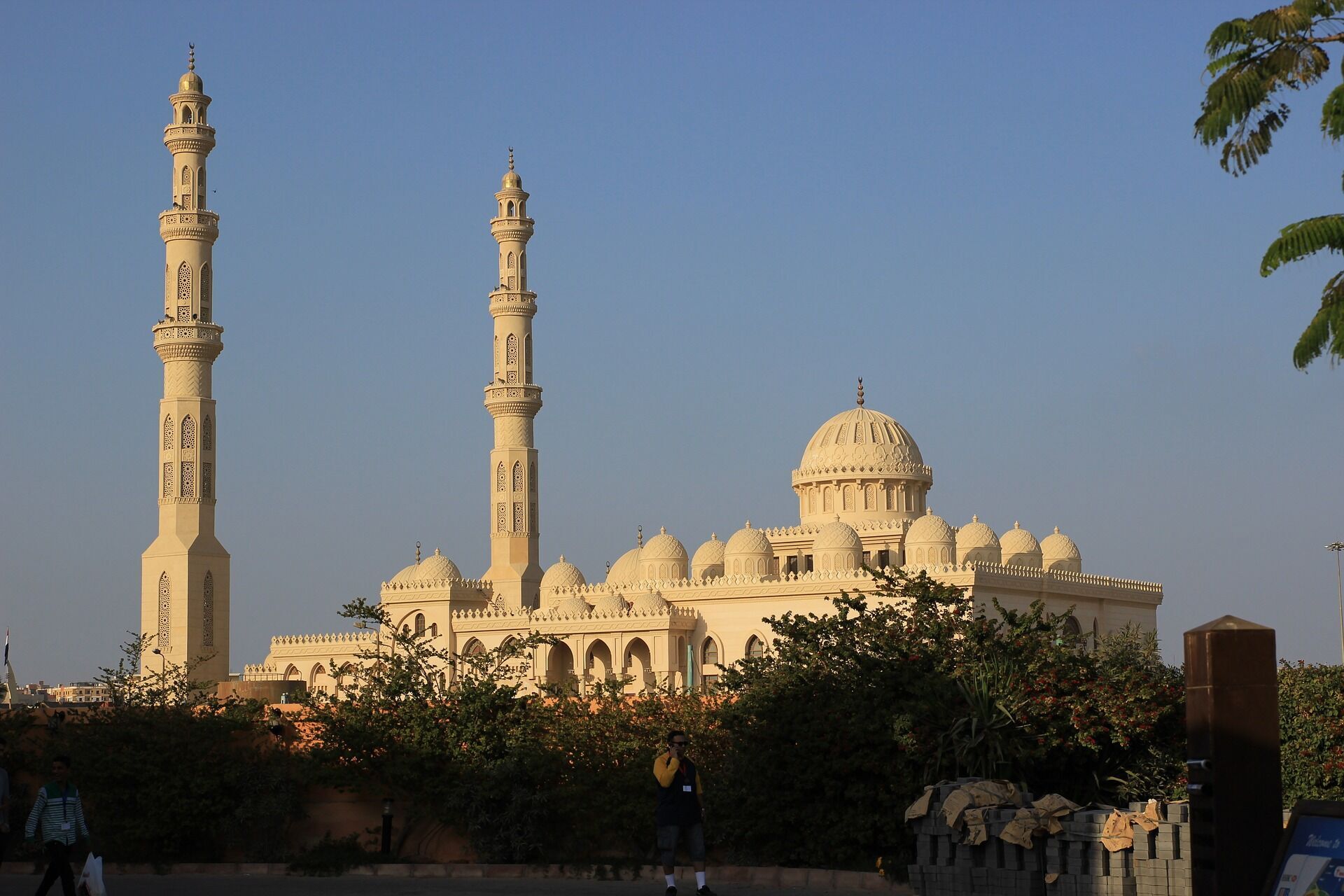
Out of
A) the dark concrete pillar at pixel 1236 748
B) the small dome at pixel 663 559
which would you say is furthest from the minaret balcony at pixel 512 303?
the dark concrete pillar at pixel 1236 748

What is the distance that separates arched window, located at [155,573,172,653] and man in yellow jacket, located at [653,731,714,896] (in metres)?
31.5

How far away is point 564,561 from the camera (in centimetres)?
4888

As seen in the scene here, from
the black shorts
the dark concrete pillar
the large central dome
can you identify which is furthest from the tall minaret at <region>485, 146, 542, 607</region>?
the dark concrete pillar

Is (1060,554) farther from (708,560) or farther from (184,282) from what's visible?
(184,282)

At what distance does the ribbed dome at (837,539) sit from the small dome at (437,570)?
36.5 ft

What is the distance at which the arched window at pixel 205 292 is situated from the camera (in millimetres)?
42812

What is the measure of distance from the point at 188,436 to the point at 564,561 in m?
11.4

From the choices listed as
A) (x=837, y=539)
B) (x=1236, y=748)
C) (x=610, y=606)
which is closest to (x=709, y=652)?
(x=610, y=606)

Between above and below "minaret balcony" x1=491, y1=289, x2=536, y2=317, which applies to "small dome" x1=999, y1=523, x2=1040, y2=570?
below

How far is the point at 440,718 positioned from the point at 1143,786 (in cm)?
580

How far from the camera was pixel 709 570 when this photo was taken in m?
47.1

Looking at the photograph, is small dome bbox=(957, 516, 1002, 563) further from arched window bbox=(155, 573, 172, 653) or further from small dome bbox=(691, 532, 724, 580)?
arched window bbox=(155, 573, 172, 653)

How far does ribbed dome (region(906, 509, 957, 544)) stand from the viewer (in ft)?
139

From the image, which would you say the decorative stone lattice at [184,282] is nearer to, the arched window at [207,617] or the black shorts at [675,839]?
the arched window at [207,617]
